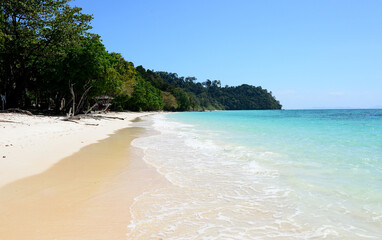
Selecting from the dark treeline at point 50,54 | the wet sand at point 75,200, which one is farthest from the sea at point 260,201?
the dark treeline at point 50,54

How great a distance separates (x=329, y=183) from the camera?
213 inches

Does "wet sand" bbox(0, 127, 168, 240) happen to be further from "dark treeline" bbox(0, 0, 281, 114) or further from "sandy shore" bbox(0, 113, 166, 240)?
"dark treeline" bbox(0, 0, 281, 114)

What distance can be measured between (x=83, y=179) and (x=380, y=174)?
6991mm

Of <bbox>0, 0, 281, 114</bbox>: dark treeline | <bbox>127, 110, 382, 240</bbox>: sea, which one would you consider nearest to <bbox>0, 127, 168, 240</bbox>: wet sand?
<bbox>127, 110, 382, 240</bbox>: sea

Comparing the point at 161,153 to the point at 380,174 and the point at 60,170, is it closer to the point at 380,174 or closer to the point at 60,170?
the point at 60,170

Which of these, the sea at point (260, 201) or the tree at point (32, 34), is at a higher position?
the tree at point (32, 34)

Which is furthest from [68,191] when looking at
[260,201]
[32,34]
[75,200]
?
[32,34]

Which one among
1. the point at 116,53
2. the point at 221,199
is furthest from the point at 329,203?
the point at 116,53

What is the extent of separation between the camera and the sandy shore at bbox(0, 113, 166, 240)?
3.04 meters

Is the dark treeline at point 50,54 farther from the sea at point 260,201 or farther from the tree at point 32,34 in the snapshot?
the sea at point 260,201

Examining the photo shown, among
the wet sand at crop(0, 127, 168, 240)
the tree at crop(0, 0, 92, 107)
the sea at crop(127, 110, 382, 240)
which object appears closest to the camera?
the wet sand at crop(0, 127, 168, 240)

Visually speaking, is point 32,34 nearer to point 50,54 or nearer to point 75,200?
point 50,54

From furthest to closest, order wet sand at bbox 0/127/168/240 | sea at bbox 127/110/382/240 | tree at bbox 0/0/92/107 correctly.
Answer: tree at bbox 0/0/92/107 → sea at bbox 127/110/382/240 → wet sand at bbox 0/127/168/240

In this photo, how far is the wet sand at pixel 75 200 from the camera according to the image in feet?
9.78
